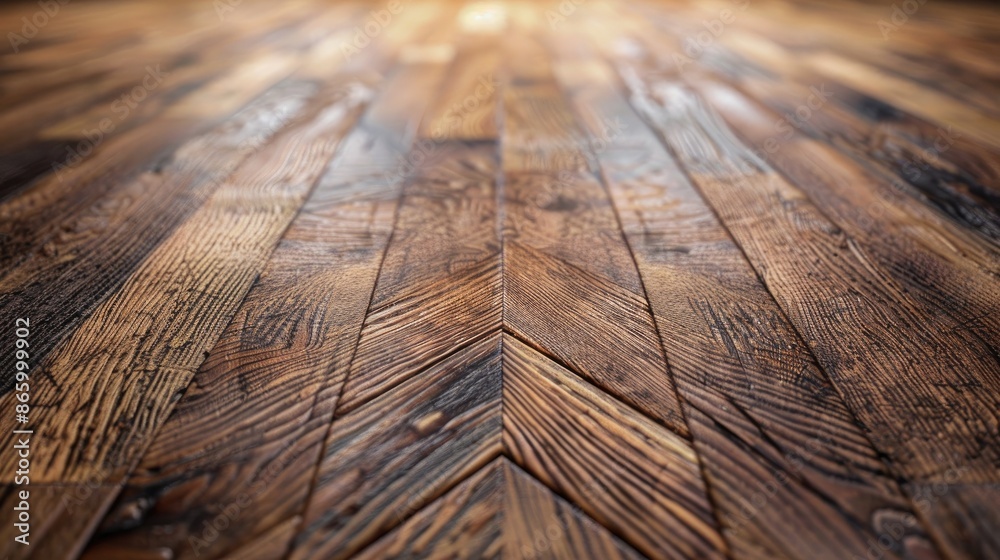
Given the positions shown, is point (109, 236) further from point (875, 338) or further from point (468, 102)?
point (875, 338)

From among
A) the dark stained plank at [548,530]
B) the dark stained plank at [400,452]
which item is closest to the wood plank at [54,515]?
the dark stained plank at [400,452]

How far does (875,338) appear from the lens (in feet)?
1.97

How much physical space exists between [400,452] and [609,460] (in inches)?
6.7

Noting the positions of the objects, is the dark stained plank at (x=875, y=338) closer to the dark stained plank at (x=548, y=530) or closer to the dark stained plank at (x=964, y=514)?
the dark stained plank at (x=964, y=514)

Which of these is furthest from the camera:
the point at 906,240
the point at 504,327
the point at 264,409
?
the point at 906,240

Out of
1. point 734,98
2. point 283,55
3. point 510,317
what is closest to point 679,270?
point 510,317

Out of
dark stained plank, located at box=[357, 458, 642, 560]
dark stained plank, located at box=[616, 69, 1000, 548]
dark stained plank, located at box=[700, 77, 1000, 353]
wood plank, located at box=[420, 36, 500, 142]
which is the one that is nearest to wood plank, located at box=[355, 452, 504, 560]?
dark stained plank, located at box=[357, 458, 642, 560]

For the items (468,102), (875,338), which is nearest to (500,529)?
(875,338)

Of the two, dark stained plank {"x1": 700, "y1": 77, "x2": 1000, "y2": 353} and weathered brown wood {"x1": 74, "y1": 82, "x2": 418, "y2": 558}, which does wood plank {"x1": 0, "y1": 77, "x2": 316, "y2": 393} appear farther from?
dark stained plank {"x1": 700, "y1": 77, "x2": 1000, "y2": 353}

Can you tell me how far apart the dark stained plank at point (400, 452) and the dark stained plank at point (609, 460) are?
0.03 metres

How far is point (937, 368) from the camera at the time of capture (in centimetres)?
56

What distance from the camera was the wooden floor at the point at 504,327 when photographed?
0.42 meters

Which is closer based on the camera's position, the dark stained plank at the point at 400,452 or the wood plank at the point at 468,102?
the dark stained plank at the point at 400,452

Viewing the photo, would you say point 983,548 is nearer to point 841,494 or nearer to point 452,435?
point 841,494
